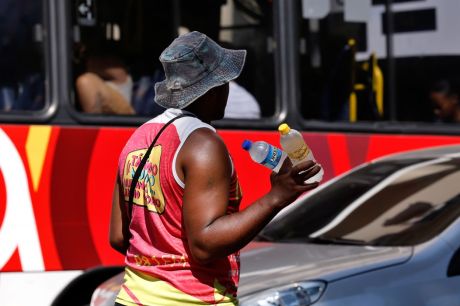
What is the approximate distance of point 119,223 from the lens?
3.56 metres

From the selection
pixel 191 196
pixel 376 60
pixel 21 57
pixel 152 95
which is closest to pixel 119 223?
pixel 191 196

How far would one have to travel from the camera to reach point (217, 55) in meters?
3.34

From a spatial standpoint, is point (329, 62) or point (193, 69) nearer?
point (193, 69)

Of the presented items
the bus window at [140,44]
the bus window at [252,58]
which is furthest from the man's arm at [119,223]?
the bus window at [252,58]

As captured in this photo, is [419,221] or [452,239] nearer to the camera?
[452,239]

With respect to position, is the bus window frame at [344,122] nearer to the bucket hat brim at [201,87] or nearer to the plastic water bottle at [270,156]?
the bucket hat brim at [201,87]

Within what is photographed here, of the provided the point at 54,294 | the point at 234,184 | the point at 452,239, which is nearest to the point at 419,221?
the point at 452,239

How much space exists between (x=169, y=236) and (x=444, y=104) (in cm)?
550

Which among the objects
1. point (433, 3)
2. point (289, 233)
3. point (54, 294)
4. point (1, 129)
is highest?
point (433, 3)

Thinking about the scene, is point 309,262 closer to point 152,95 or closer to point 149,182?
point 149,182

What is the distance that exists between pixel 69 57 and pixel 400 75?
2472 millimetres

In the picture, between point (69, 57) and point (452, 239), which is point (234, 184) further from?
point (69, 57)

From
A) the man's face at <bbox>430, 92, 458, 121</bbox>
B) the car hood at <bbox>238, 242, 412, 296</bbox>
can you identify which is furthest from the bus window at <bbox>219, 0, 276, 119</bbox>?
the car hood at <bbox>238, 242, 412, 296</bbox>

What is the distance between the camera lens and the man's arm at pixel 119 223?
3.51 meters
